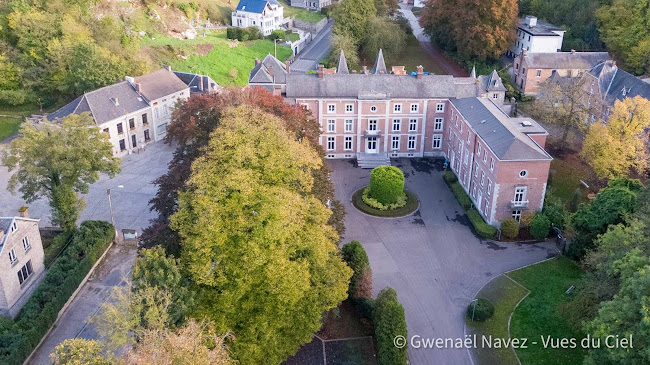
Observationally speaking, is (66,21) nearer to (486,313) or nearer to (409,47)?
(409,47)

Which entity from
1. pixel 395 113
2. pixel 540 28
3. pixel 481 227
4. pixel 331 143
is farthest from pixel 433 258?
pixel 540 28

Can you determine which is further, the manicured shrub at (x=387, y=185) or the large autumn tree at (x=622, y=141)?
the manicured shrub at (x=387, y=185)

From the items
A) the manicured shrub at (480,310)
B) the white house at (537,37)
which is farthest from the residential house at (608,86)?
the manicured shrub at (480,310)

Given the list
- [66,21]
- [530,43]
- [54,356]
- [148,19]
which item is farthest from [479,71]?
[54,356]

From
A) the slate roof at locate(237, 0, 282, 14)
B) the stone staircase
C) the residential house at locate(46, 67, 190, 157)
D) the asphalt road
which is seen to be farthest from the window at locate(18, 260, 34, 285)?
the slate roof at locate(237, 0, 282, 14)

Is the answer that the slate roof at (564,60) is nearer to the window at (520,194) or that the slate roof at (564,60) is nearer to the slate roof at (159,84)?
the window at (520,194)
